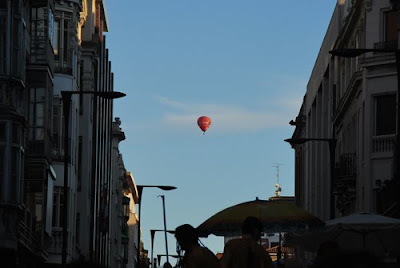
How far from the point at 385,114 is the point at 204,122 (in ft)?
180

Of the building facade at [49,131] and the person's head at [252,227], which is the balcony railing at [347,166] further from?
the person's head at [252,227]

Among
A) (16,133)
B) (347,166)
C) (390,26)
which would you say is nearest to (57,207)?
(347,166)

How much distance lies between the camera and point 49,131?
51.0 metres

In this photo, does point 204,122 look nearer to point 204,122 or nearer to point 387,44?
point 204,122

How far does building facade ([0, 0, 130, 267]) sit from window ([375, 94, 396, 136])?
473 inches

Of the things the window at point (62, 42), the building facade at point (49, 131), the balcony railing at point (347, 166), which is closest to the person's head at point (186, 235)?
the building facade at point (49, 131)

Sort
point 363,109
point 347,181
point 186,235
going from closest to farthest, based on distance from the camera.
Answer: point 186,235 < point 363,109 < point 347,181

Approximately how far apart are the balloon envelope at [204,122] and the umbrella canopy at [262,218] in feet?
283

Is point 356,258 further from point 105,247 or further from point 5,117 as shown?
point 105,247

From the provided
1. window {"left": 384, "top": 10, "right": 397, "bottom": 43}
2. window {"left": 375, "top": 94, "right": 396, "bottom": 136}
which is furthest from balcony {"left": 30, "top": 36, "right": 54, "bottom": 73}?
window {"left": 375, "top": 94, "right": 396, "bottom": 136}

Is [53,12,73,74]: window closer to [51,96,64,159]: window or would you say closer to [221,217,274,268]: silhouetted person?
[51,96,64,159]: window

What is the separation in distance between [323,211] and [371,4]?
2809 cm

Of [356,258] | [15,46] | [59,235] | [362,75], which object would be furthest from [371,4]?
[356,258]

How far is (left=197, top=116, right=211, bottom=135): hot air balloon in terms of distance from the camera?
112 metres
